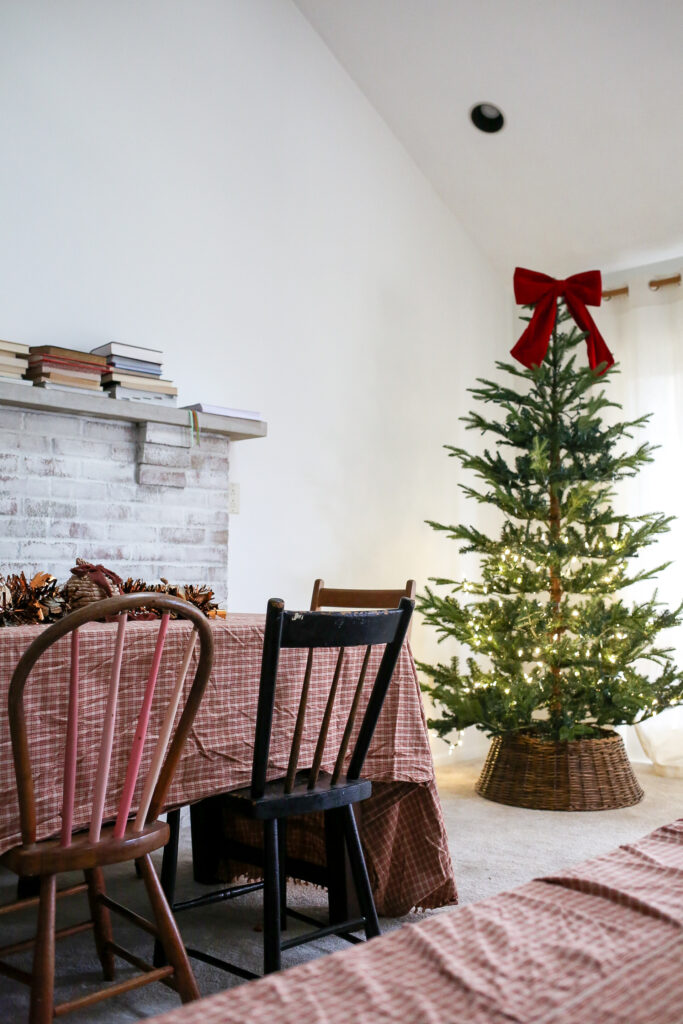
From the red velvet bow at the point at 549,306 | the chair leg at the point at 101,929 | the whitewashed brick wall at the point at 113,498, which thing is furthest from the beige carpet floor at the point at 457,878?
the red velvet bow at the point at 549,306

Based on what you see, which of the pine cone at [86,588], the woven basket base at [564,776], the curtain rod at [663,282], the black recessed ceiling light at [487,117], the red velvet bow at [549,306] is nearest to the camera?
the pine cone at [86,588]

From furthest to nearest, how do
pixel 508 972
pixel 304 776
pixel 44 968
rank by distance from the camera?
1. pixel 304 776
2. pixel 44 968
3. pixel 508 972

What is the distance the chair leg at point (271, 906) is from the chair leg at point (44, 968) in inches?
15.7

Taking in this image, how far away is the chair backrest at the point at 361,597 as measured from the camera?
9.42 feet

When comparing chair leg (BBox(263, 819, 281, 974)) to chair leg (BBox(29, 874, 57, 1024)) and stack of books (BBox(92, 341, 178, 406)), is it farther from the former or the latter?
stack of books (BBox(92, 341, 178, 406))

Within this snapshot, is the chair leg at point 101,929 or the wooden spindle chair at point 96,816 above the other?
the wooden spindle chair at point 96,816

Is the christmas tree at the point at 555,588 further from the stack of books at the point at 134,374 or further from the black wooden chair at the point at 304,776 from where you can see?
the black wooden chair at the point at 304,776

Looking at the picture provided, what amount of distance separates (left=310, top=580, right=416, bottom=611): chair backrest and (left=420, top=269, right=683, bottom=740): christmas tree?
793 millimetres

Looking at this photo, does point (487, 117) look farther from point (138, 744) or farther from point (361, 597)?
point (138, 744)

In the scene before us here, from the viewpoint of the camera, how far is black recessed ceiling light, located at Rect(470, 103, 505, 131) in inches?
162

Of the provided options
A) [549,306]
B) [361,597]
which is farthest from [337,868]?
[549,306]

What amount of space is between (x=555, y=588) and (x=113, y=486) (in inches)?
73.9

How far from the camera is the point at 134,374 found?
313 cm

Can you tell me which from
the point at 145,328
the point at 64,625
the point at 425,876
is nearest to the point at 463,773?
the point at 425,876
